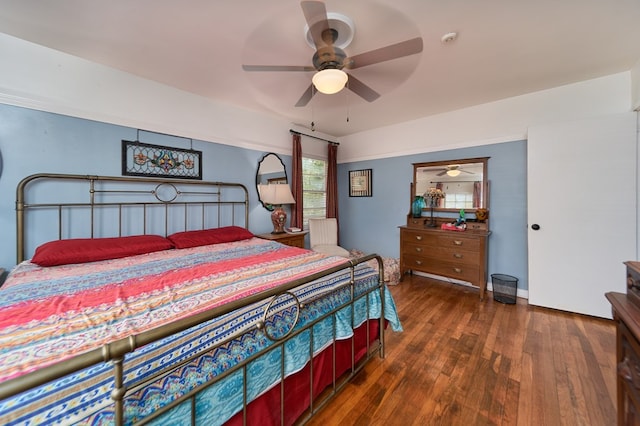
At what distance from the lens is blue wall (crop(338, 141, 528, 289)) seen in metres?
3.09

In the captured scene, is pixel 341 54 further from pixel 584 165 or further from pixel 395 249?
pixel 395 249

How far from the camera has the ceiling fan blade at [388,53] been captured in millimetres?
1608

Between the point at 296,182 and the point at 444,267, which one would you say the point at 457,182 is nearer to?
the point at 444,267

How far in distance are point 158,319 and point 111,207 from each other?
2.08m

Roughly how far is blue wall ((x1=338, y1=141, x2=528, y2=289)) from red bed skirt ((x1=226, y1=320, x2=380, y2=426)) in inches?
101

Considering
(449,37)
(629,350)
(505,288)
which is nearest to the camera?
(629,350)

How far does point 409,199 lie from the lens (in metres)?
4.01

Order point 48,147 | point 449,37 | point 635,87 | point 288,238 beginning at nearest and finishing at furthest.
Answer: point 449,37
point 48,147
point 635,87
point 288,238

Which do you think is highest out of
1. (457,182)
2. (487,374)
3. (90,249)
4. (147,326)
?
(457,182)

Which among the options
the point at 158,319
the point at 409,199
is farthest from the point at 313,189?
the point at 158,319

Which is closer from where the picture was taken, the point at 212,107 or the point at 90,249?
the point at 90,249

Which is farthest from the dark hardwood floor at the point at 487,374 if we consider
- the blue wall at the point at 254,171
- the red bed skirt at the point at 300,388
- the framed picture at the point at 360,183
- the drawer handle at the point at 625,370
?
the framed picture at the point at 360,183

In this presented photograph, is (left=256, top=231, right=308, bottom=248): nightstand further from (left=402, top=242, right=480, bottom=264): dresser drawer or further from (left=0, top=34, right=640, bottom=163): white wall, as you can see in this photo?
(left=402, top=242, right=480, bottom=264): dresser drawer

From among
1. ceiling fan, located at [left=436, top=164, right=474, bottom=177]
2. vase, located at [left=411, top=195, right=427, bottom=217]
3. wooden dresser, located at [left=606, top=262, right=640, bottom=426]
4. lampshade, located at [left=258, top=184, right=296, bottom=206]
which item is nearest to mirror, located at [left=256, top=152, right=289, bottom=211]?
lampshade, located at [left=258, top=184, right=296, bottom=206]
